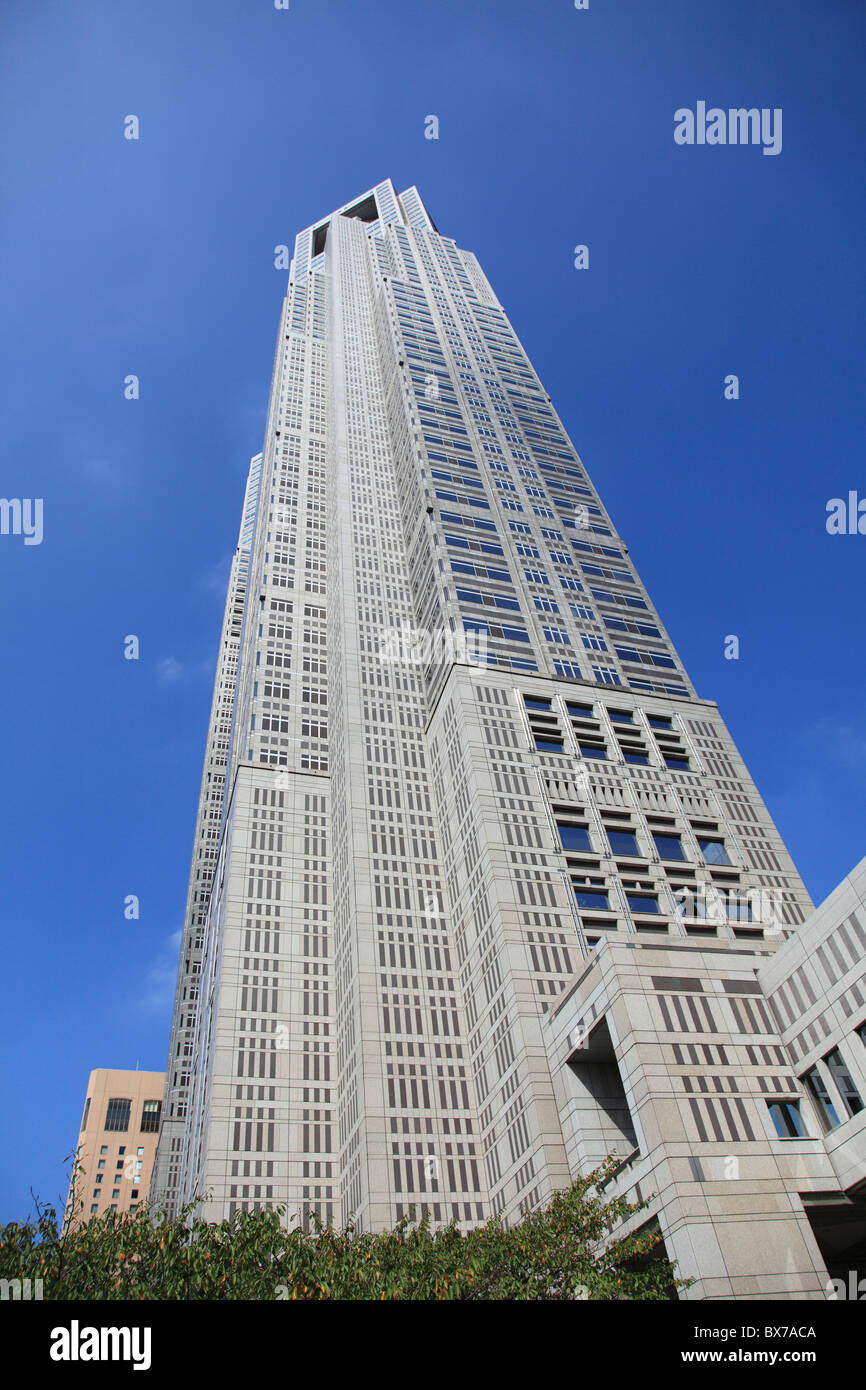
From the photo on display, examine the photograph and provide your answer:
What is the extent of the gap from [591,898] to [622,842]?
24.9ft

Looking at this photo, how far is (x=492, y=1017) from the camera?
6519 cm

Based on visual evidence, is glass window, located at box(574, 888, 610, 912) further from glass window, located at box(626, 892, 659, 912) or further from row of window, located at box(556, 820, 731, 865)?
row of window, located at box(556, 820, 731, 865)

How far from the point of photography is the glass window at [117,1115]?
150000 mm

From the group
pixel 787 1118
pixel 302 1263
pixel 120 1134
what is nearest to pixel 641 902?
pixel 787 1118

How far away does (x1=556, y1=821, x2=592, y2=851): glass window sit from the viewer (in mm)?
72500

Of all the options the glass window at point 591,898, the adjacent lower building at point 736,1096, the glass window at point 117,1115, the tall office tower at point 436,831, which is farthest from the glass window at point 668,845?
the glass window at point 117,1115

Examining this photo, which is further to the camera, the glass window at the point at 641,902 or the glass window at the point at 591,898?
the glass window at the point at 641,902

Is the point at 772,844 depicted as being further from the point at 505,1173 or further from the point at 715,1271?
the point at 715,1271

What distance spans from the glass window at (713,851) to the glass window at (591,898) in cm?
1139

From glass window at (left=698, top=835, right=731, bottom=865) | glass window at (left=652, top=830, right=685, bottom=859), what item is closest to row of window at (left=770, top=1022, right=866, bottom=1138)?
glass window at (left=652, top=830, right=685, bottom=859)

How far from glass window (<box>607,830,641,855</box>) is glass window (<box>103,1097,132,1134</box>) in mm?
116678

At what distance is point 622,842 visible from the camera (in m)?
75.1

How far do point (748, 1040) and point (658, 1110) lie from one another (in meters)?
8.04

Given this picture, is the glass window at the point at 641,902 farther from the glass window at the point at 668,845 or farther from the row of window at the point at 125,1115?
the row of window at the point at 125,1115
